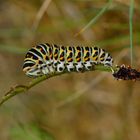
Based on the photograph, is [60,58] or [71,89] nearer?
[60,58]

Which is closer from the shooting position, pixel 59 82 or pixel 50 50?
pixel 50 50

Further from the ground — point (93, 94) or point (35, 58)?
point (93, 94)

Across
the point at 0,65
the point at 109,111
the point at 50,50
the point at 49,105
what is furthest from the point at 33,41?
the point at 50,50

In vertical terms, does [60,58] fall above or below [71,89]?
below

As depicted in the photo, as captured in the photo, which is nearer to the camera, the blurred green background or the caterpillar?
the caterpillar

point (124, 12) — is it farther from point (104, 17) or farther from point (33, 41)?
point (33, 41)

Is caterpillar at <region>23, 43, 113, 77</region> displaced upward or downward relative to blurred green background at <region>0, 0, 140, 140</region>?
downward

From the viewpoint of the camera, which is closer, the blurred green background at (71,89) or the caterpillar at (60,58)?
the caterpillar at (60,58)

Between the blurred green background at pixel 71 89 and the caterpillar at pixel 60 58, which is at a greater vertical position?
the blurred green background at pixel 71 89
